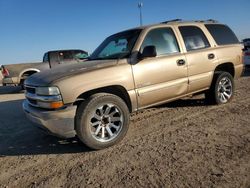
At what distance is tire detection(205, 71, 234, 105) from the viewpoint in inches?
239

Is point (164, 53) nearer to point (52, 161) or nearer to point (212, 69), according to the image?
point (212, 69)

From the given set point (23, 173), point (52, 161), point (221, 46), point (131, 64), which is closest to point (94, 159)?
point (52, 161)

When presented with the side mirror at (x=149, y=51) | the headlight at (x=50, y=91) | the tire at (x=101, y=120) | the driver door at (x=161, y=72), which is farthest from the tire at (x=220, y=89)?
the headlight at (x=50, y=91)

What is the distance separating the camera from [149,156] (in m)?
3.78

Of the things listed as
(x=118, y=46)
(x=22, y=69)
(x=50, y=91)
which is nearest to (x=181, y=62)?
(x=118, y=46)

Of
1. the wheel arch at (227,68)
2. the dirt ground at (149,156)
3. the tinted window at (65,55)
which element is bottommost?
the dirt ground at (149,156)

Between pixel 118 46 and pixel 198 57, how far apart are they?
1701 millimetres

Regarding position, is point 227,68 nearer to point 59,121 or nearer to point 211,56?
point 211,56

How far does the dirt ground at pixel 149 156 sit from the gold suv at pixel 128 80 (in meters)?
0.45

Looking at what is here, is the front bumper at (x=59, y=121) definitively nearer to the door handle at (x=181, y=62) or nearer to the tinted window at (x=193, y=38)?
the door handle at (x=181, y=62)

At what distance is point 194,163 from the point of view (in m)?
3.43

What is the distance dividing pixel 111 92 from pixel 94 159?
4.04 ft

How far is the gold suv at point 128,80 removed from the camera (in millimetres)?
3982

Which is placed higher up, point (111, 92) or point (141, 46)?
point (141, 46)
